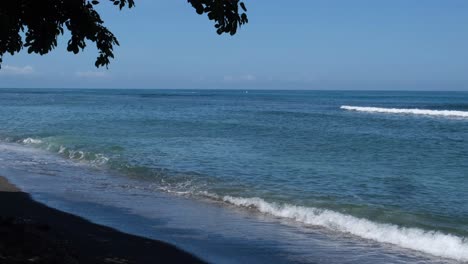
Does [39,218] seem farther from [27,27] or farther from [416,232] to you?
[416,232]

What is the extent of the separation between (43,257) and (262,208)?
5.80m

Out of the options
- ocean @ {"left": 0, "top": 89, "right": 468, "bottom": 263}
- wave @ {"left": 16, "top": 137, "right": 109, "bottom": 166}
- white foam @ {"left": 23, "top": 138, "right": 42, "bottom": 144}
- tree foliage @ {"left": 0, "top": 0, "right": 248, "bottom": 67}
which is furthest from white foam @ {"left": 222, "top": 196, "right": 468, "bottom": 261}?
white foam @ {"left": 23, "top": 138, "right": 42, "bottom": 144}

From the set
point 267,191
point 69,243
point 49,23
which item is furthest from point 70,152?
point 49,23

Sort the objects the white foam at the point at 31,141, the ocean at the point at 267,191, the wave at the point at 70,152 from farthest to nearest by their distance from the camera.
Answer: the white foam at the point at 31,141
the wave at the point at 70,152
the ocean at the point at 267,191

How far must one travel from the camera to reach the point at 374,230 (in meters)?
9.48

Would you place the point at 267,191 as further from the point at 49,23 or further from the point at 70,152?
the point at 70,152

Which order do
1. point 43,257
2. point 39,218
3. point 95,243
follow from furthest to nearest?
point 39,218 → point 95,243 → point 43,257

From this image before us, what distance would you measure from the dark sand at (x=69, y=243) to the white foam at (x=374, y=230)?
3361mm

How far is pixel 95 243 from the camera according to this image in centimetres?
755

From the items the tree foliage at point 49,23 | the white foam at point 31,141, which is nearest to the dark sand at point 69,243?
the tree foliage at point 49,23

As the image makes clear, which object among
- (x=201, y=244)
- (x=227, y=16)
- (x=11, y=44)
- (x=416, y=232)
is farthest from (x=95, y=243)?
(x=416, y=232)

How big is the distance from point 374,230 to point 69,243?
4.95m

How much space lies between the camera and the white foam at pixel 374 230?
28.1 ft

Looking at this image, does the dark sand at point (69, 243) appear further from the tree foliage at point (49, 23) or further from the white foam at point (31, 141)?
the white foam at point (31, 141)
